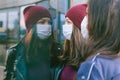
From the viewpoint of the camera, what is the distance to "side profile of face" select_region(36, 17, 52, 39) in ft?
10.4

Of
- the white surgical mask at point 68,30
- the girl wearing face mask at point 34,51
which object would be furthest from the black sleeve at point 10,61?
the white surgical mask at point 68,30

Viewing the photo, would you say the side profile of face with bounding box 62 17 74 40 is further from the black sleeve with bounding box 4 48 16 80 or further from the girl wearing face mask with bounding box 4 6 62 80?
the black sleeve with bounding box 4 48 16 80

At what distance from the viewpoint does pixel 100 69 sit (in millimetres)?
1449

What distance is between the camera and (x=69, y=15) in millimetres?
2971

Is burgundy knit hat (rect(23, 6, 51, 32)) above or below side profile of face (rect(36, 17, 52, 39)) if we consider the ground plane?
above

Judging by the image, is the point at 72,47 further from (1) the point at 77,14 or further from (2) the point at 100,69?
(2) the point at 100,69

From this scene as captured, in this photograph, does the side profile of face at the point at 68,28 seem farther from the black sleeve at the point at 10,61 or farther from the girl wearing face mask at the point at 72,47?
the black sleeve at the point at 10,61

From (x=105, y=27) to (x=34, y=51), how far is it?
1689 millimetres

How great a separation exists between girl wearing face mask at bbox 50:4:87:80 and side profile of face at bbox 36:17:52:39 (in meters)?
0.24

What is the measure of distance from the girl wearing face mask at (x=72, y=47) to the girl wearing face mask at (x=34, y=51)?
0.53ft

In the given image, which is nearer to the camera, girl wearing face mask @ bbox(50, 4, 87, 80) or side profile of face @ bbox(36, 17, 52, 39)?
girl wearing face mask @ bbox(50, 4, 87, 80)

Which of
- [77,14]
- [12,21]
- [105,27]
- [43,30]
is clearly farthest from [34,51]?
[12,21]

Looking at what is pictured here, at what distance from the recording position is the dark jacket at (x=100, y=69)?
144cm

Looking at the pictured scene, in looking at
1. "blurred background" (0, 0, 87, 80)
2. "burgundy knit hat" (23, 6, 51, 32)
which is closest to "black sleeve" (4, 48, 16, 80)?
"burgundy knit hat" (23, 6, 51, 32)
